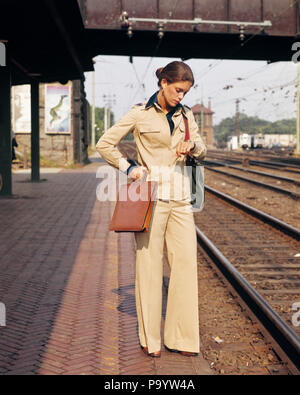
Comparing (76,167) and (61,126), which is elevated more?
(61,126)

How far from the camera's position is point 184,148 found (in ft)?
11.6

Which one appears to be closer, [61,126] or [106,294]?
[106,294]

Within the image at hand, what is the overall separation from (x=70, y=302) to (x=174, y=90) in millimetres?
2515

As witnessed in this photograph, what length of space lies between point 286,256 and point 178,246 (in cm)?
404

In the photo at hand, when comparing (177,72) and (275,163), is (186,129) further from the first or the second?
(275,163)

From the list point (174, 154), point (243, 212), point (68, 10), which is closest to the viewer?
point (174, 154)

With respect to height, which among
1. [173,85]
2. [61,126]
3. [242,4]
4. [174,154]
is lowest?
[174,154]

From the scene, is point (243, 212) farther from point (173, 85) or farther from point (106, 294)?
point (173, 85)

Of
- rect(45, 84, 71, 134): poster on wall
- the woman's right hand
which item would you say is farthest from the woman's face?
rect(45, 84, 71, 134): poster on wall

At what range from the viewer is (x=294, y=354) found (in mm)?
4027

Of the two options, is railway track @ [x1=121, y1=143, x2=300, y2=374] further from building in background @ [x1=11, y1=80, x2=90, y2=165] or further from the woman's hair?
building in background @ [x1=11, y1=80, x2=90, y2=165]

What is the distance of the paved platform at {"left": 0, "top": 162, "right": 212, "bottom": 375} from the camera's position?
149 inches

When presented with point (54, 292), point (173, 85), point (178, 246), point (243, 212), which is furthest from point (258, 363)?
point (243, 212)
